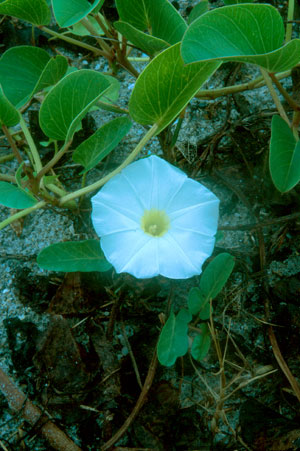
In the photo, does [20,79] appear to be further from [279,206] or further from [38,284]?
[279,206]

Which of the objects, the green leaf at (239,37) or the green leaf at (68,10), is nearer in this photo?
the green leaf at (239,37)

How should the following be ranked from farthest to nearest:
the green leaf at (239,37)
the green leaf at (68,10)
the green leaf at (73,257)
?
the green leaf at (73,257)
the green leaf at (68,10)
the green leaf at (239,37)

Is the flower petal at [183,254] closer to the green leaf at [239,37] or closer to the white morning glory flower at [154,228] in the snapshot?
the white morning glory flower at [154,228]

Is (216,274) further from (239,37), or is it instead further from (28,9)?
(28,9)

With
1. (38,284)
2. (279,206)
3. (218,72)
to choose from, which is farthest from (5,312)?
(218,72)

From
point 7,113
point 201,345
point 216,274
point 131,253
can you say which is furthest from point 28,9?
point 201,345

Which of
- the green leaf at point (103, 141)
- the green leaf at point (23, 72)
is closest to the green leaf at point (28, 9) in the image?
the green leaf at point (23, 72)
